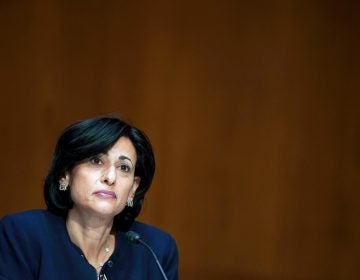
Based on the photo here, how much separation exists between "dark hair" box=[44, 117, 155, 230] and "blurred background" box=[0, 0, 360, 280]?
1362mm

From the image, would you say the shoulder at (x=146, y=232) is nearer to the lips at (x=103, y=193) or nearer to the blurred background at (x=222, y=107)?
the lips at (x=103, y=193)

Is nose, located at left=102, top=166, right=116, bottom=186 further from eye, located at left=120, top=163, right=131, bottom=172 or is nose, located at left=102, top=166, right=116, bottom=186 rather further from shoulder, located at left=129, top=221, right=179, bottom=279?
shoulder, located at left=129, top=221, right=179, bottom=279

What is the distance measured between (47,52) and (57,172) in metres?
1.66

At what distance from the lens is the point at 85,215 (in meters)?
1.97

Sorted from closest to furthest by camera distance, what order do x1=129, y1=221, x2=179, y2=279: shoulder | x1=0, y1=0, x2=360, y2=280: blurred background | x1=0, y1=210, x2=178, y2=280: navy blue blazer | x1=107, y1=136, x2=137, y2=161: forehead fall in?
1. x1=0, y1=210, x2=178, y2=280: navy blue blazer
2. x1=107, y1=136, x2=137, y2=161: forehead
3. x1=129, y1=221, x2=179, y2=279: shoulder
4. x1=0, y1=0, x2=360, y2=280: blurred background

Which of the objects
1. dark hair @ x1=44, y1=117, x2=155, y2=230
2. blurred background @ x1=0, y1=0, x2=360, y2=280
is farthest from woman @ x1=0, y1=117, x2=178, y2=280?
blurred background @ x1=0, y1=0, x2=360, y2=280

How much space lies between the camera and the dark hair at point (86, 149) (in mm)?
1896

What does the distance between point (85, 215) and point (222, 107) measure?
164 centimetres

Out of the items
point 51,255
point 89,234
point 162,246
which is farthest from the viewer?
point 162,246

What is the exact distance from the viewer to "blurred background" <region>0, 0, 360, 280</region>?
3416 millimetres

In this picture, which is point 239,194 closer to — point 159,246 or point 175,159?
point 175,159

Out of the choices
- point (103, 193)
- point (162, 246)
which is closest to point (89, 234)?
point (103, 193)

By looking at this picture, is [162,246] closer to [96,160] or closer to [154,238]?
[154,238]

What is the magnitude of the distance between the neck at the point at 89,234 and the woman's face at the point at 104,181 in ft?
0.14
